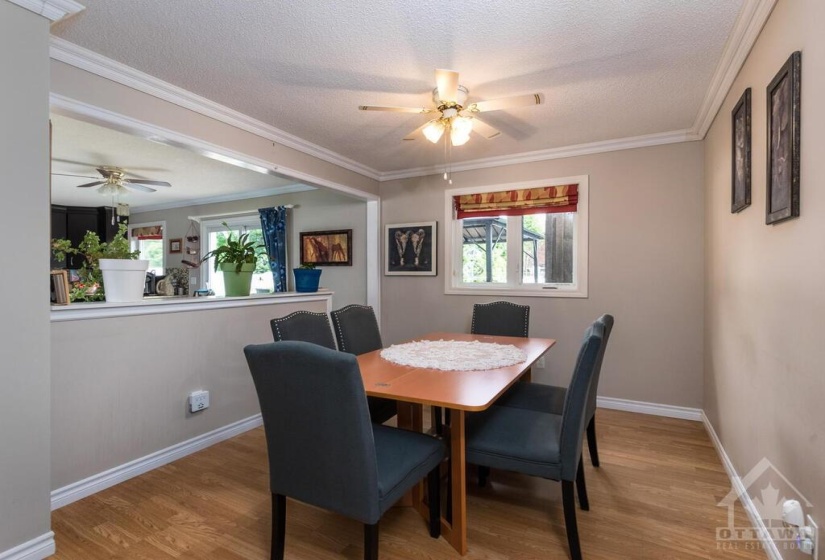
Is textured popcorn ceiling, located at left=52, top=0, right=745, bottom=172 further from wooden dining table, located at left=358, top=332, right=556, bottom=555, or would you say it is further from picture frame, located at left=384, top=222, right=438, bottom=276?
wooden dining table, located at left=358, top=332, right=556, bottom=555

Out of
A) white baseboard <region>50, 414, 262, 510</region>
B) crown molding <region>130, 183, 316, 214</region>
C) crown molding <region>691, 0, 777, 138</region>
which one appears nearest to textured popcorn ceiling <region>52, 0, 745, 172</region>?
crown molding <region>691, 0, 777, 138</region>

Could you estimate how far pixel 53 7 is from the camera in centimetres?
172

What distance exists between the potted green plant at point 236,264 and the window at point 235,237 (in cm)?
222

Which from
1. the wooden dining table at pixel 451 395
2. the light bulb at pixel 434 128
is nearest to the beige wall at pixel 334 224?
the light bulb at pixel 434 128

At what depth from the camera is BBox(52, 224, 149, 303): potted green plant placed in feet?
7.70

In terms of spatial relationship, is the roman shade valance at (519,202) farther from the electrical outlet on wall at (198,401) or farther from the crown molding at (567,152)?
the electrical outlet on wall at (198,401)

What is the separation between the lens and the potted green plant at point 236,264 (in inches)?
123

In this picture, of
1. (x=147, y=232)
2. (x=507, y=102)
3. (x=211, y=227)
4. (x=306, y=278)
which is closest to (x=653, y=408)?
(x=507, y=102)

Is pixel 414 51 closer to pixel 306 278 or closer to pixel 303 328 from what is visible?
pixel 303 328

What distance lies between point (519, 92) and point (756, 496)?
2.47 m

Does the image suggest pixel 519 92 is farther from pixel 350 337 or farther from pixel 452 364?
pixel 350 337

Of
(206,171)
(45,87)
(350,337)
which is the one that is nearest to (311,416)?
(350,337)

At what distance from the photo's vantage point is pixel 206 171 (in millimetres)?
4504

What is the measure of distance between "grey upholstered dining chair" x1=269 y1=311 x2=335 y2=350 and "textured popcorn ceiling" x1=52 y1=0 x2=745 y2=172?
1412 mm
